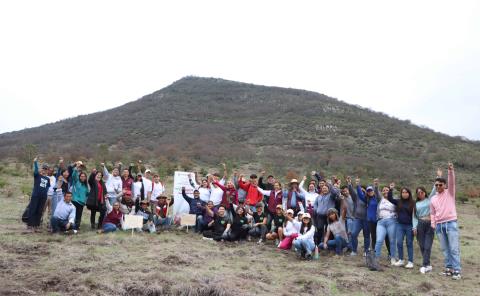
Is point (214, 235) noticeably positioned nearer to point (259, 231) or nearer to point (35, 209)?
point (259, 231)

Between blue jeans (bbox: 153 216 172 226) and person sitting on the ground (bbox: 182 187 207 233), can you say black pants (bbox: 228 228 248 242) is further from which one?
blue jeans (bbox: 153 216 172 226)

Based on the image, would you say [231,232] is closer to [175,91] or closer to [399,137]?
[399,137]

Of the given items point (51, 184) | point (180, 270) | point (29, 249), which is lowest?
point (180, 270)

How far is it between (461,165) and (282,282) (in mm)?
32612

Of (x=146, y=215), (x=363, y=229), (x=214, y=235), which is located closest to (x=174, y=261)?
(x=214, y=235)

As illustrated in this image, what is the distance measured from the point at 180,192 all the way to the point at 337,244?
4.92 metres

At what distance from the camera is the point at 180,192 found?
12.7 metres

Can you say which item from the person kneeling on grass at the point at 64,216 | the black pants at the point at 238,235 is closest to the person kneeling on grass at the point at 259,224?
the black pants at the point at 238,235

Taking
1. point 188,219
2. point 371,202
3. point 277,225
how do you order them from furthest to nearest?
point 188,219 < point 277,225 < point 371,202

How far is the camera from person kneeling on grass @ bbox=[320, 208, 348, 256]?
9.81 meters

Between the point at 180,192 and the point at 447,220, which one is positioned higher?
the point at 180,192

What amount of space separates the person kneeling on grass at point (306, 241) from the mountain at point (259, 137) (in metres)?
18.4

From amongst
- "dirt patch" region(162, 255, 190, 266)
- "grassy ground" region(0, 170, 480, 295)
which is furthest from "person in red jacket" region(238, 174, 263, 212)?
"dirt patch" region(162, 255, 190, 266)

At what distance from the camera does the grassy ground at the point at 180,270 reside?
673 cm
